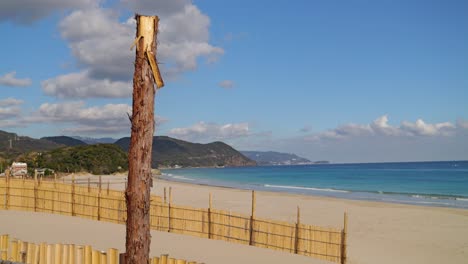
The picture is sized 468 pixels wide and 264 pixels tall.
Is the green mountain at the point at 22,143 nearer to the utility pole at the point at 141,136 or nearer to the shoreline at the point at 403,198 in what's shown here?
the shoreline at the point at 403,198

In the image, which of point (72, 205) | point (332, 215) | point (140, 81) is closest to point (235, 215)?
point (72, 205)

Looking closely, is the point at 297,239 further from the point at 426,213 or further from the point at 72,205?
the point at 426,213

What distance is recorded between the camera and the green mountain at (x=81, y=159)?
62.0 m

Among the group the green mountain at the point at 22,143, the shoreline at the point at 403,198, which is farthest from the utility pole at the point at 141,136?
the green mountain at the point at 22,143

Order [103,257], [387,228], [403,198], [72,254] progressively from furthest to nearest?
1. [403,198]
2. [387,228]
3. [72,254]
4. [103,257]

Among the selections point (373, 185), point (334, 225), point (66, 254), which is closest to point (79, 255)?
point (66, 254)


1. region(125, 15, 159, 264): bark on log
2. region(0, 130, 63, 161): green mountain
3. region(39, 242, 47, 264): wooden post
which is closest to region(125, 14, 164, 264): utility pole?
region(125, 15, 159, 264): bark on log

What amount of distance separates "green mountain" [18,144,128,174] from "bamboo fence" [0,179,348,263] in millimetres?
43481

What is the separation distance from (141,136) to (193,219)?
9.87 metres

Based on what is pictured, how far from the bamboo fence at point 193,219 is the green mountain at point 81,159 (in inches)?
1712

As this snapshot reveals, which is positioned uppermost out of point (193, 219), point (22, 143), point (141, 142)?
point (22, 143)

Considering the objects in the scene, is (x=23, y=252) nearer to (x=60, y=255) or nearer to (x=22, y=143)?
(x=60, y=255)

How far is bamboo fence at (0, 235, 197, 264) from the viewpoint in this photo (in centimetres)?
584

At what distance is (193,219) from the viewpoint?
14023mm
